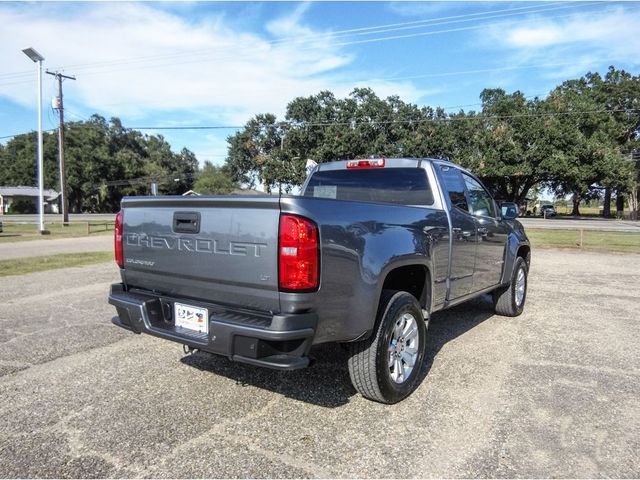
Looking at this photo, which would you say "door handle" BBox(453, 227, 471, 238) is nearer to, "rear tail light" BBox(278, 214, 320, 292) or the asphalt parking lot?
the asphalt parking lot

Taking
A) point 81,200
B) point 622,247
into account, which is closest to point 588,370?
point 622,247

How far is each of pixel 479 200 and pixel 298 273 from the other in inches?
132

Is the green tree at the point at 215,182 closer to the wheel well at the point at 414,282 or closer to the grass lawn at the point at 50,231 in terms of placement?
the grass lawn at the point at 50,231

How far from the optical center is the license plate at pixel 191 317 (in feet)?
9.61

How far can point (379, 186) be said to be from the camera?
447 centimetres

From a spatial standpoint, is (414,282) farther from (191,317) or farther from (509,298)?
(509,298)

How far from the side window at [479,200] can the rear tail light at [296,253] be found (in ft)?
9.18

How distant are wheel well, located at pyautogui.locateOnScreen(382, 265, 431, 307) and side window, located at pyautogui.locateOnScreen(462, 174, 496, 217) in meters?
1.36

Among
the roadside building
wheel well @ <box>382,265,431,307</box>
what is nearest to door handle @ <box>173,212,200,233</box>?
wheel well @ <box>382,265,431,307</box>

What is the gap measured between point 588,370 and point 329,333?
9.07 feet

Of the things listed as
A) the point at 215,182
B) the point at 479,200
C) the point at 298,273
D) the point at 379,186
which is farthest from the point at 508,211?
the point at 215,182

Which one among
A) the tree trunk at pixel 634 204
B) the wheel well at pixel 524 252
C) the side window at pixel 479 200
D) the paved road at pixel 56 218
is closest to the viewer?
the side window at pixel 479 200

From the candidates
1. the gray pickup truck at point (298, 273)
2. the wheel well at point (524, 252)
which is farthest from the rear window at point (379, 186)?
the wheel well at point (524, 252)

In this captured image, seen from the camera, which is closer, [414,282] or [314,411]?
[314,411]
